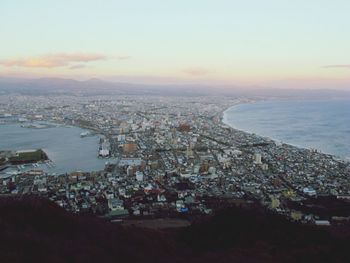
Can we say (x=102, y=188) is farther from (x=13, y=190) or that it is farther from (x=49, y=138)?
(x=49, y=138)

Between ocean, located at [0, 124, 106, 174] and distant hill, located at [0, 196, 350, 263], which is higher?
distant hill, located at [0, 196, 350, 263]

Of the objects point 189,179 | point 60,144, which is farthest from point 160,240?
point 60,144

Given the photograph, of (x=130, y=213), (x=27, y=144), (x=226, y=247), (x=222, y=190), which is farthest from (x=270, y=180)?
(x=27, y=144)

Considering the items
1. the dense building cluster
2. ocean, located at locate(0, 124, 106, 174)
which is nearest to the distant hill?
the dense building cluster

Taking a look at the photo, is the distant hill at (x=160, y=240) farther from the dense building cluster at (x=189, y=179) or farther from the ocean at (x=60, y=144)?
the ocean at (x=60, y=144)

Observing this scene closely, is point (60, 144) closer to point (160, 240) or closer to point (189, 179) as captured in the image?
point (189, 179)

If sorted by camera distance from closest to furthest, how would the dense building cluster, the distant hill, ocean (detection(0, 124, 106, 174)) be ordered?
1. the distant hill
2. the dense building cluster
3. ocean (detection(0, 124, 106, 174))

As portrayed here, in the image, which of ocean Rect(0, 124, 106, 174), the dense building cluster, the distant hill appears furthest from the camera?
ocean Rect(0, 124, 106, 174)

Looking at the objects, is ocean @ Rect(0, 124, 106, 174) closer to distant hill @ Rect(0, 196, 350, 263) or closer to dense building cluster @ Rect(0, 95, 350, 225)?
dense building cluster @ Rect(0, 95, 350, 225)
